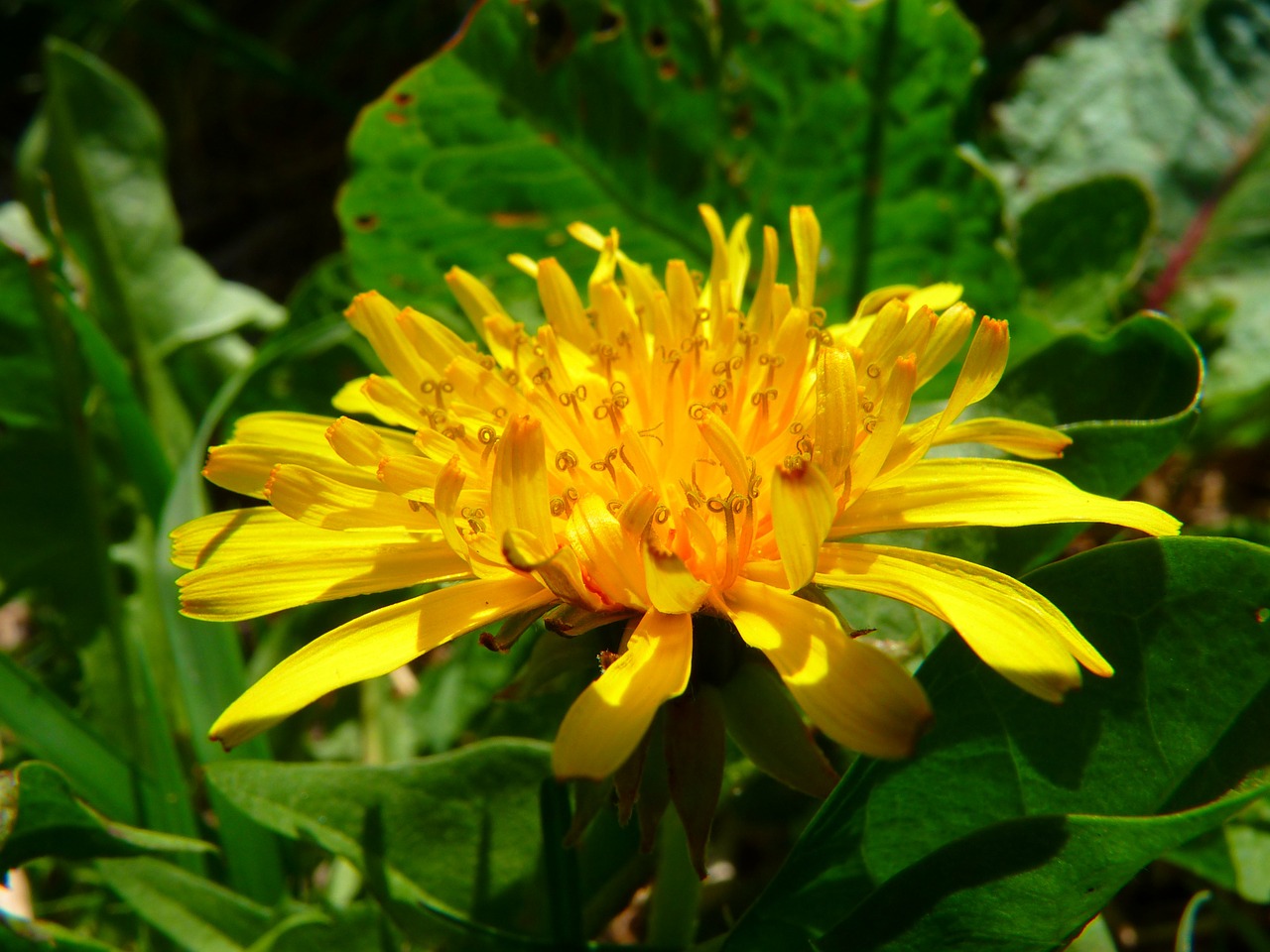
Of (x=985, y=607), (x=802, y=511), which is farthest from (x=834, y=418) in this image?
(x=985, y=607)

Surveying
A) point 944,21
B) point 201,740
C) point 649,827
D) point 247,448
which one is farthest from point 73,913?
point 944,21

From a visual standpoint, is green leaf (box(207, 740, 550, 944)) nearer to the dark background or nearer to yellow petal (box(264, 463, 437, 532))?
yellow petal (box(264, 463, 437, 532))

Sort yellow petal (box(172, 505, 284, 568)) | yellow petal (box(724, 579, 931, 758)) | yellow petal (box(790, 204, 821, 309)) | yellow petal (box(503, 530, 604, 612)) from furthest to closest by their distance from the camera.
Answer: yellow petal (box(790, 204, 821, 309))
yellow petal (box(172, 505, 284, 568))
yellow petal (box(503, 530, 604, 612))
yellow petal (box(724, 579, 931, 758))

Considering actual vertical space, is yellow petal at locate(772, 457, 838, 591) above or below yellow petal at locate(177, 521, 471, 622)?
above

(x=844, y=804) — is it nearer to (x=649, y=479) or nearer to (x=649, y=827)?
(x=649, y=827)

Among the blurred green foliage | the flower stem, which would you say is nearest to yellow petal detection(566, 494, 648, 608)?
the blurred green foliage

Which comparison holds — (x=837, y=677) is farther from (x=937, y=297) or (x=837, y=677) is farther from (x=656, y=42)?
(x=656, y=42)
